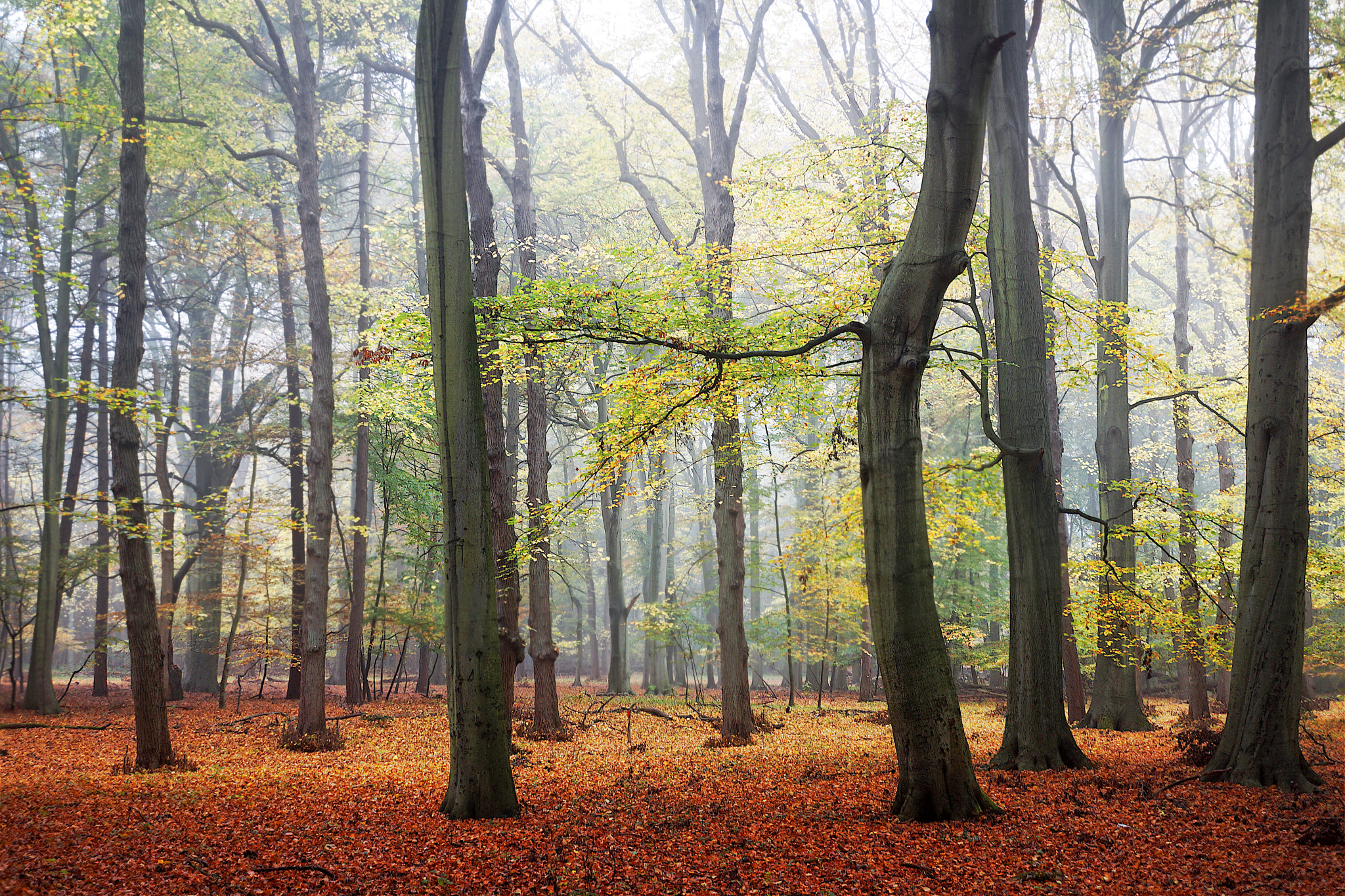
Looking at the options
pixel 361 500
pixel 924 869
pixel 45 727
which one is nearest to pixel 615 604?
pixel 361 500

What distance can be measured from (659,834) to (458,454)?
2.96 metres

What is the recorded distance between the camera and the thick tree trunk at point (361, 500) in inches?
628

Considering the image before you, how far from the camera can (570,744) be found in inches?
424

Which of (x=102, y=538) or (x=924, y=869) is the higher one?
(x=102, y=538)

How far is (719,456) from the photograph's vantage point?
9023 millimetres

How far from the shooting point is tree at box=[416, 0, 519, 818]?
5.02 m

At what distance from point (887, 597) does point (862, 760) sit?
4.31 metres

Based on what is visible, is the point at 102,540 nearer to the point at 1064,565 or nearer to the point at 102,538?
the point at 102,538

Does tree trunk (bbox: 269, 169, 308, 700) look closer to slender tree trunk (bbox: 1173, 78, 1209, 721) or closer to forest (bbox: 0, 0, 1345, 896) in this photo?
forest (bbox: 0, 0, 1345, 896)

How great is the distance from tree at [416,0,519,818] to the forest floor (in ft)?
1.23

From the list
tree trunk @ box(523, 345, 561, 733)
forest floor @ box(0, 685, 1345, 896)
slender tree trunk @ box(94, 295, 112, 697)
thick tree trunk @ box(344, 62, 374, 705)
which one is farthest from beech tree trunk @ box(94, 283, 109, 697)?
tree trunk @ box(523, 345, 561, 733)

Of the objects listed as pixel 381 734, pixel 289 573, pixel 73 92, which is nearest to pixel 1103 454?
pixel 381 734

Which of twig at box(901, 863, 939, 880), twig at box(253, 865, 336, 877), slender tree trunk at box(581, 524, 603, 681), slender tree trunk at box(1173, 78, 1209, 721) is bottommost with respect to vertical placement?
slender tree trunk at box(581, 524, 603, 681)

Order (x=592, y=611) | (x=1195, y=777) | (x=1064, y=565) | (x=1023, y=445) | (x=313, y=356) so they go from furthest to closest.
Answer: (x=592, y=611) → (x=1064, y=565) → (x=313, y=356) → (x=1023, y=445) → (x=1195, y=777)
